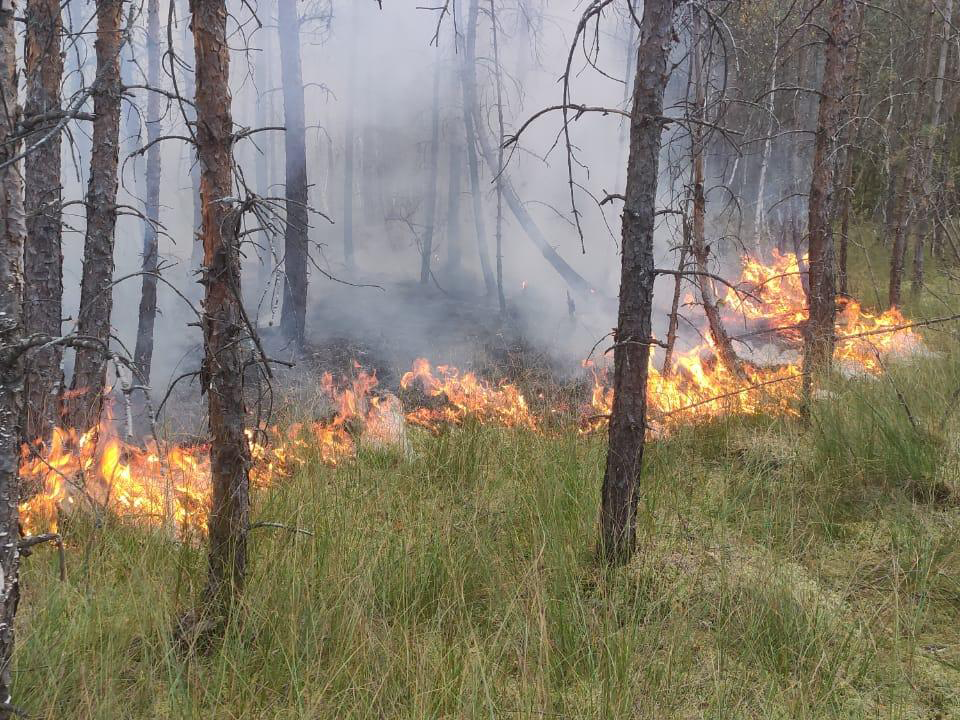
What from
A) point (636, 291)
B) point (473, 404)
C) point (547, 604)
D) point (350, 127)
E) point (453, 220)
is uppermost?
point (350, 127)

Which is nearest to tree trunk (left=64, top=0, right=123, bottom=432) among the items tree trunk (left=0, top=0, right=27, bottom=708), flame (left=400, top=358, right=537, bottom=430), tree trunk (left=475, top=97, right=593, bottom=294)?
flame (left=400, top=358, right=537, bottom=430)

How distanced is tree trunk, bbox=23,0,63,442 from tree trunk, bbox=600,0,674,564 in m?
4.47

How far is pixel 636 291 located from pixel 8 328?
2631 millimetres

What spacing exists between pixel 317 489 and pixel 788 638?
274 cm

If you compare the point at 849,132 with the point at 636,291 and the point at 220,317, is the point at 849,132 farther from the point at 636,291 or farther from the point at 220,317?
the point at 220,317

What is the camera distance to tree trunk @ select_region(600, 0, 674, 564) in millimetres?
3365

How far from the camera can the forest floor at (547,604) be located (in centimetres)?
248

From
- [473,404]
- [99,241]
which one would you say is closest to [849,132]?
[473,404]

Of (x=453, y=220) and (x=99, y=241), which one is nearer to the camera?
(x=99, y=241)

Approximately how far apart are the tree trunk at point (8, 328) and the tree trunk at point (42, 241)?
3777 mm

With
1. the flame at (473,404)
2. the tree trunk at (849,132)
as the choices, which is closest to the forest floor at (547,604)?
the flame at (473,404)

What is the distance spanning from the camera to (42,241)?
5422 mm

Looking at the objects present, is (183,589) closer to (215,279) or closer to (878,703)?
(215,279)

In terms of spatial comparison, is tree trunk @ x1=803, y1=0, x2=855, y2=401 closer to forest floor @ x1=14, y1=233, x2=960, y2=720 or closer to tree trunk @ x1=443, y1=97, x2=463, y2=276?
forest floor @ x1=14, y1=233, x2=960, y2=720
